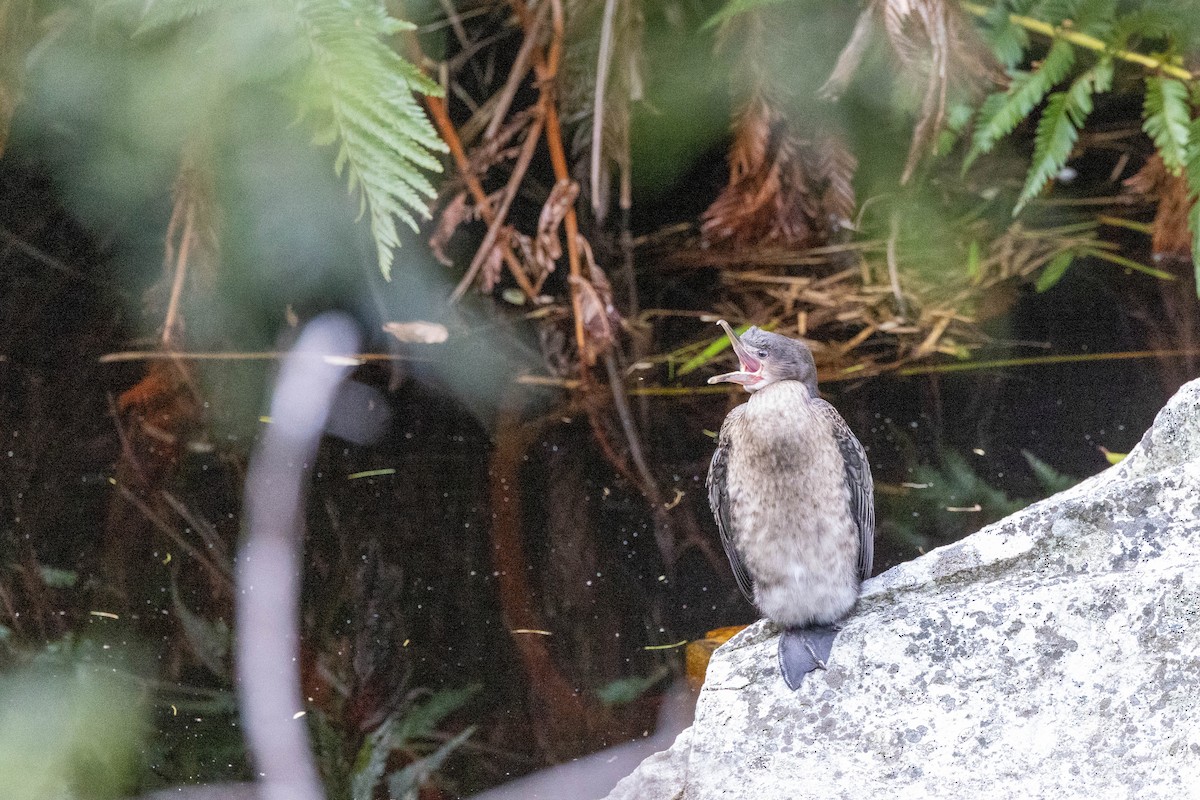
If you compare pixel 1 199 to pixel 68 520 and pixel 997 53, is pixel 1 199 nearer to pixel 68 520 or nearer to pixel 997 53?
pixel 68 520

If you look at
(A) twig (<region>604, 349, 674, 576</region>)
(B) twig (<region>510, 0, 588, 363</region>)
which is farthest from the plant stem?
(A) twig (<region>604, 349, 674, 576</region>)

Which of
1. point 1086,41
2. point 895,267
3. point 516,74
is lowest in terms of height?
point 895,267

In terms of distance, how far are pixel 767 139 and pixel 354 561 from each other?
164cm

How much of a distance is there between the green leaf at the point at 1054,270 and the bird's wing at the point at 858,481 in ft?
5.00

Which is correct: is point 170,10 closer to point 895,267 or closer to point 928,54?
point 928,54

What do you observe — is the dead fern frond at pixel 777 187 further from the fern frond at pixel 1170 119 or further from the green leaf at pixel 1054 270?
the fern frond at pixel 1170 119

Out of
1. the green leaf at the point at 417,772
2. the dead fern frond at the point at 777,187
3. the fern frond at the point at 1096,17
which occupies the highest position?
the fern frond at the point at 1096,17

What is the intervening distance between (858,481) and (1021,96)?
5.01 ft

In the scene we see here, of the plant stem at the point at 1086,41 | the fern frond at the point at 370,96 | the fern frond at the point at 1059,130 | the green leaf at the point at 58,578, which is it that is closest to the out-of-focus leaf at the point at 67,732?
the green leaf at the point at 58,578

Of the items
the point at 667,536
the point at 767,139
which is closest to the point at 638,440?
the point at 667,536

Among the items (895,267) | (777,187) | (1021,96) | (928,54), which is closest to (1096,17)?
(1021,96)

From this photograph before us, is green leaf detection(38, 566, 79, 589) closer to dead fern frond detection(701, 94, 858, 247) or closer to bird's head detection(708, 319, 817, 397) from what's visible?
bird's head detection(708, 319, 817, 397)

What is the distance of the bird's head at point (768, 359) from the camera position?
1668 mm

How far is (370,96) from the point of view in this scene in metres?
2.39
